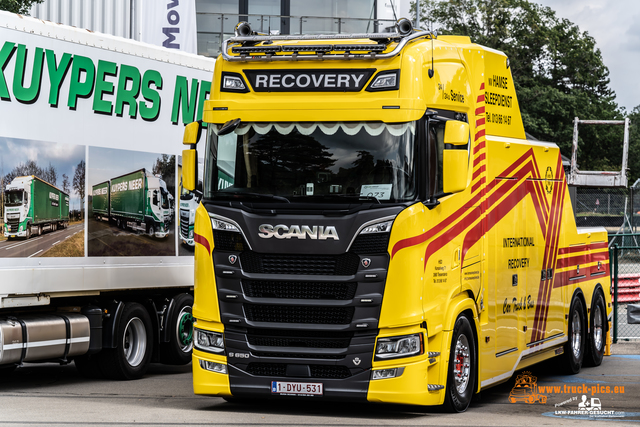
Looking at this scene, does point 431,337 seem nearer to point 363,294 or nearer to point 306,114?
point 363,294

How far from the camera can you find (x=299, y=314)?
8.87 m

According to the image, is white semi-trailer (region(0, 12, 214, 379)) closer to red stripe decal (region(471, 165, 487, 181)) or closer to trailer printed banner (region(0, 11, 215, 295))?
trailer printed banner (region(0, 11, 215, 295))

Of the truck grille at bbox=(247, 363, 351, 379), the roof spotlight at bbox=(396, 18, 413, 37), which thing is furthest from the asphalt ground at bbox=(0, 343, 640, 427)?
the roof spotlight at bbox=(396, 18, 413, 37)

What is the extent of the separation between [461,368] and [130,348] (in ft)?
15.9

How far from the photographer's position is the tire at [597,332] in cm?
1455

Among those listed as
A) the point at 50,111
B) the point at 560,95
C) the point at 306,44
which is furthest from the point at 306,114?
the point at 560,95

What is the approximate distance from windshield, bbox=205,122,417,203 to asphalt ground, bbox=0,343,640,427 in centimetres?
217

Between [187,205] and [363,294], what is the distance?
498cm

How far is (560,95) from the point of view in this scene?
50.9 metres

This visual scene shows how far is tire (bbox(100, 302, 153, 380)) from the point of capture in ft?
39.1

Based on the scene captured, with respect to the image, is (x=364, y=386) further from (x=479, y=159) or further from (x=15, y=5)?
(x=15, y=5)

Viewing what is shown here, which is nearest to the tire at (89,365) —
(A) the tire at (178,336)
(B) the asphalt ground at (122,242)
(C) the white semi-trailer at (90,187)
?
(C) the white semi-trailer at (90,187)

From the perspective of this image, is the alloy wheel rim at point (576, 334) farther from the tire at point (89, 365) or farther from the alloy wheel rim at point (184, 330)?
the tire at point (89, 365)

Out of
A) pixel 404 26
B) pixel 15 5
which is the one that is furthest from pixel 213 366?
pixel 15 5
